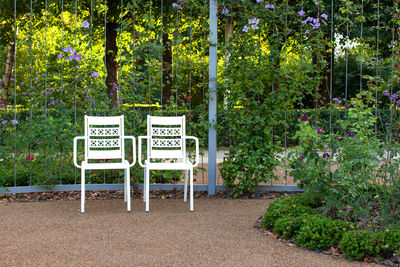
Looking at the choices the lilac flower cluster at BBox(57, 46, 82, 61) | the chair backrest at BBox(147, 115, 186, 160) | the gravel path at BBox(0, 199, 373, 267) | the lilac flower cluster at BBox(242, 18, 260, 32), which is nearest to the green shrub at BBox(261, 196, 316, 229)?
the gravel path at BBox(0, 199, 373, 267)

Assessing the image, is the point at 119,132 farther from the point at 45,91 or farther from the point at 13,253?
the point at 13,253

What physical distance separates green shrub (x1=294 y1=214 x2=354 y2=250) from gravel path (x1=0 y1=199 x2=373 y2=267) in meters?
0.09

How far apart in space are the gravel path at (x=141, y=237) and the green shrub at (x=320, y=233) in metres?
0.09

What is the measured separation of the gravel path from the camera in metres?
3.37

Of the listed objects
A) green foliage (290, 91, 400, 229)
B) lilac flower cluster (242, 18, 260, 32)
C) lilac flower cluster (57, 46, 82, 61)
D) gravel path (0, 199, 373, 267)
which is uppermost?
lilac flower cluster (242, 18, 260, 32)

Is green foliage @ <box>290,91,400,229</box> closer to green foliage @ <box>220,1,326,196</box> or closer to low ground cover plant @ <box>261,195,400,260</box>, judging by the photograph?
low ground cover plant @ <box>261,195,400,260</box>

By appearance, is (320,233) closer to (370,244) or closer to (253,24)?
(370,244)

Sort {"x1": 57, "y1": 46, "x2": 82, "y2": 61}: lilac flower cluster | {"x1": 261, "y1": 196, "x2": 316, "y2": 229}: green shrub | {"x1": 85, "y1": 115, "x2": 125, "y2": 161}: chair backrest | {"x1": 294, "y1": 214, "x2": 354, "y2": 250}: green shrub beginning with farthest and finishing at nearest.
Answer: {"x1": 57, "y1": 46, "x2": 82, "y2": 61}: lilac flower cluster, {"x1": 85, "y1": 115, "x2": 125, "y2": 161}: chair backrest, {"x1": 261, "y1": 196, "x2": 316, "y2": 229}: green shrub, {"x1": 294, "y1": 214, "x2": 354, "y2": 250}: green shrub

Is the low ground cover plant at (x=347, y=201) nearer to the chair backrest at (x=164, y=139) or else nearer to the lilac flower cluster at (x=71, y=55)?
the chair backrest at (x=164, y=139)

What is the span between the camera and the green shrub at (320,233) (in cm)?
359

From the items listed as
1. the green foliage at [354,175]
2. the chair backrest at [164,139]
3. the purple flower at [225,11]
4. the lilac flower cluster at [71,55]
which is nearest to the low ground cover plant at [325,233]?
the green foliage at [354,175]

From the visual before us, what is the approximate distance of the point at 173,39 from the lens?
5.91 m

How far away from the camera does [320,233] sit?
3.65 m

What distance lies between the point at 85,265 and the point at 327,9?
402 inches
